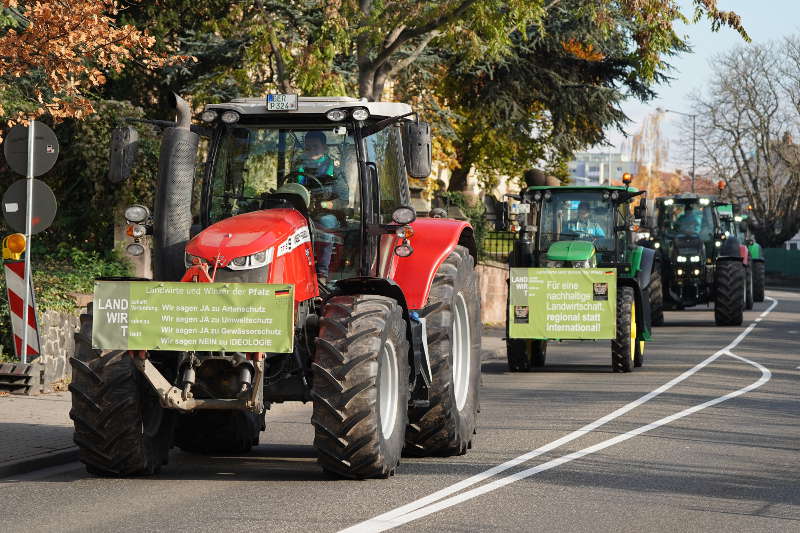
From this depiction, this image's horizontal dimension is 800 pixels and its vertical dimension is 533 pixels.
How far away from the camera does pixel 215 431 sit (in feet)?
36.4

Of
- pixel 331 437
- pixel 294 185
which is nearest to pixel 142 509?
pixel 331 437

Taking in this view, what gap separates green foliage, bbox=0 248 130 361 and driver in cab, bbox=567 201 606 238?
6675 millimetres

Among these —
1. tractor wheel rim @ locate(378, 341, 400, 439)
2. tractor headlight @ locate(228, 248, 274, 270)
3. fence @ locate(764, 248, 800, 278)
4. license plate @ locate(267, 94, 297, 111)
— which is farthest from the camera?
fence @ locate(764, 248, 800, 278)

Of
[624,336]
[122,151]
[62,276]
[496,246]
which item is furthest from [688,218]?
[122,151]

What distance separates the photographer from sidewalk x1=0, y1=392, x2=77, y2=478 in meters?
10.5

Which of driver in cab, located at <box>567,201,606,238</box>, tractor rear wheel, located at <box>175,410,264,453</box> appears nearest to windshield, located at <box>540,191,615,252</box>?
driver in cab, located at <box>567,201,606,238</box>

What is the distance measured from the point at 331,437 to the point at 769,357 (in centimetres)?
1502

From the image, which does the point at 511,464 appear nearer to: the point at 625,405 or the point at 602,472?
the point at 602,472

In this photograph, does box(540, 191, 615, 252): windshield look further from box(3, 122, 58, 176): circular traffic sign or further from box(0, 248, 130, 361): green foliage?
box(3, 122, 58, 176): circular traffic sign

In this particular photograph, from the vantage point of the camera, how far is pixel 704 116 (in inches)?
2995

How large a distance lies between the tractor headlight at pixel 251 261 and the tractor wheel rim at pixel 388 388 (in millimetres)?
949

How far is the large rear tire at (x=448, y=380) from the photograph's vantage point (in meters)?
10.8

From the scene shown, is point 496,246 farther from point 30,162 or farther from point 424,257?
point 424,257

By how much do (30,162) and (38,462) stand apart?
4.76m
